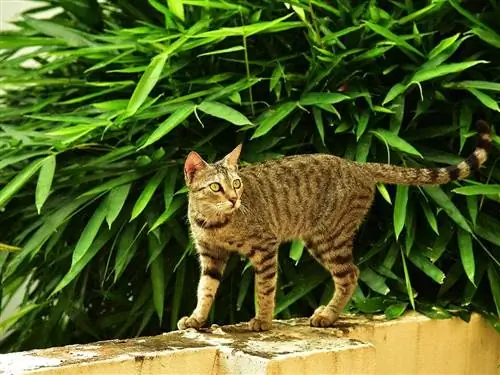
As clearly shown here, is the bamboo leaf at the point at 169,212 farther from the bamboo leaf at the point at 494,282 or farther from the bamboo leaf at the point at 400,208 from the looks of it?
the bamboo leaf at the point at 494,282

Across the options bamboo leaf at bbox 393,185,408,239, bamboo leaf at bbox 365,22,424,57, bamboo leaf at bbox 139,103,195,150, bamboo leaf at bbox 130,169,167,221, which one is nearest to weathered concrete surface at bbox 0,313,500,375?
bamboo leaf at bbox 393,185,408,239

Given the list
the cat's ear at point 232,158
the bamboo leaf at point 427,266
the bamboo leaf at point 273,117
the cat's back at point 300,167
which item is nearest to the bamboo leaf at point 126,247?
the bamboo leaf at point 273,117

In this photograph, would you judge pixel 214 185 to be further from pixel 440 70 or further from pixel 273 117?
pixel 440 70

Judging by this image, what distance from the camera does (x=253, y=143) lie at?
3.24m

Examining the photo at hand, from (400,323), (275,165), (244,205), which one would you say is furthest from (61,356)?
(400,323)

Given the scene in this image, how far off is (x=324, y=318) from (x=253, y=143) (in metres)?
0.83

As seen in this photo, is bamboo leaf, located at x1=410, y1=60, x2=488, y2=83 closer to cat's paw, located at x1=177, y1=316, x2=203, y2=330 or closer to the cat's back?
the cat's back

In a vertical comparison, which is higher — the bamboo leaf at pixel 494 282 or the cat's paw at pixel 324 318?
the bamboo leaf at pixel 494 282

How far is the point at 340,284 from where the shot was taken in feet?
8.72

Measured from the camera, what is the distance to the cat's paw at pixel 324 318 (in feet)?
8.62

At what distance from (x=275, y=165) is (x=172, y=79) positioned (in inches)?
32.1

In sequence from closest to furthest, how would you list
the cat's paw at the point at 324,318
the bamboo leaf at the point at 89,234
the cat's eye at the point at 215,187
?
the cat's eye at the point at 215,187 → the cat's paw at the point at 324,318 → the bamboo leaf at the point at 89,234

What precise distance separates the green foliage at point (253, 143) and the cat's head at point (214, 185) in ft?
1.76

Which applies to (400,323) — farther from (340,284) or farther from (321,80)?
(321,80)
